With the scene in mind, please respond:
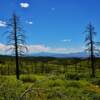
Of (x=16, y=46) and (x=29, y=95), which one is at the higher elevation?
(x=16, y=46)

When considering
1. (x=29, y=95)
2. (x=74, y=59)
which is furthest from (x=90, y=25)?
(x=74, y=59)

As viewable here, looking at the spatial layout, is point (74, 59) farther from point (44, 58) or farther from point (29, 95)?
point (29, 95)

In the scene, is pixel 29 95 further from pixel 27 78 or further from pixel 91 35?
pixel 91 35

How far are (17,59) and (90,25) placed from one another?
19085 millimetres

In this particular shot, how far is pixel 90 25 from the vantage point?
7181 cm

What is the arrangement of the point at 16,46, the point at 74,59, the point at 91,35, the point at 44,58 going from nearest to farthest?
the point at 16,46 → the point at 91,35 → the point at 74,59 → the point at 44,58

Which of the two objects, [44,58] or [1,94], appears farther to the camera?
[44,58]

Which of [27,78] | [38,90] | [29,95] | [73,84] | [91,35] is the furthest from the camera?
[91,35]

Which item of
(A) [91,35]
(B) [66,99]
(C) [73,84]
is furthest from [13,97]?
(A) [91,35]

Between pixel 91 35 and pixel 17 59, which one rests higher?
pixel 91 35

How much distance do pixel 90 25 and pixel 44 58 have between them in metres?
94.2

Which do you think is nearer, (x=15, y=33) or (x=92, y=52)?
(x=15, y=33)

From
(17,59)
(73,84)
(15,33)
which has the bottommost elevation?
(73,84)

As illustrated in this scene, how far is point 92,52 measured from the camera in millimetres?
70750
